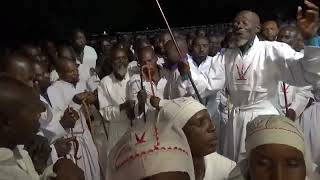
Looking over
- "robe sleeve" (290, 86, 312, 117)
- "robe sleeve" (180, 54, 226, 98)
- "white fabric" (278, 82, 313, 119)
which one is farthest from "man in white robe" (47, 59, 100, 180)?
"robe sleeve" (290, 86, 312, 117)

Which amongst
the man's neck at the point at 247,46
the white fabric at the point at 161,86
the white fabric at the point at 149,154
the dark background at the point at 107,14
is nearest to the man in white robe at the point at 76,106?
the white fabric at the point at 161,86

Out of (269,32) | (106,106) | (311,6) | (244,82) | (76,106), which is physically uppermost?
(311,6)

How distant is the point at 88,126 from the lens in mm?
5945

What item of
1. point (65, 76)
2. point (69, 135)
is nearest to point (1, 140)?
point (69, 135)

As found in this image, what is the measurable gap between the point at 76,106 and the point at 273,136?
3475 millimetres

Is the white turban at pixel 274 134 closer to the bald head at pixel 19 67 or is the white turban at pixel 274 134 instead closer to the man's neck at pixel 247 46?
the bald head at pixel 19 67

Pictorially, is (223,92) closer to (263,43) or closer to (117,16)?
(263,43)

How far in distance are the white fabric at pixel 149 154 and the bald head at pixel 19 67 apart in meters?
1.77

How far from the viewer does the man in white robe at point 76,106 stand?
559 centimetres

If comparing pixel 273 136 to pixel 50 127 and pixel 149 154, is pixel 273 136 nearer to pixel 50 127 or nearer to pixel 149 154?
pixel 149 154

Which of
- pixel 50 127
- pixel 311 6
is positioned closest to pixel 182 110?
pixel 311 6

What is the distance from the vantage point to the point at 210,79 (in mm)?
5664

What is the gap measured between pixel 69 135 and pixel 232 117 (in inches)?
59.1

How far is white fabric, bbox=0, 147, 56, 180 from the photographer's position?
2596mm
